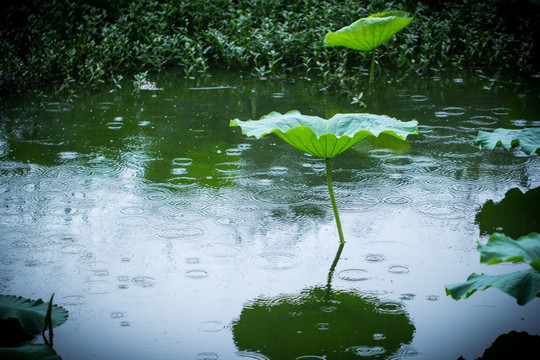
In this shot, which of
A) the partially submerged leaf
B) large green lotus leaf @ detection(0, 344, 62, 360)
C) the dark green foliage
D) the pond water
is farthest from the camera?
the dark green foliage

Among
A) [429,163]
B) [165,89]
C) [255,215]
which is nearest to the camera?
[255,215]

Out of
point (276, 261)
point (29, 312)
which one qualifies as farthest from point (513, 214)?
point (29, 312)

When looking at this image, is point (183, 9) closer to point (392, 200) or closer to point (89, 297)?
point (392, 200)

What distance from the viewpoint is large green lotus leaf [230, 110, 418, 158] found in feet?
8.59

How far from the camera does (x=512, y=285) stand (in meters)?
1.85

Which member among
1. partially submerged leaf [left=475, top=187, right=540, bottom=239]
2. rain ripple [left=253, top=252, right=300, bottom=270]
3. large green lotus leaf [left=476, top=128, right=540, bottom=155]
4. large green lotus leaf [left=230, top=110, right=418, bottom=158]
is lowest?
rain ripple [left=253, top=252, right=300, bottom=270]

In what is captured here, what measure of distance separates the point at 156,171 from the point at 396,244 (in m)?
1.65

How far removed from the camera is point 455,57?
268 inches

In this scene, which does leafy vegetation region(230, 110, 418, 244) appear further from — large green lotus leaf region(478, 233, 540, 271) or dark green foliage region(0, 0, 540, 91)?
dark green foliage region(0, 0, 540, 91)

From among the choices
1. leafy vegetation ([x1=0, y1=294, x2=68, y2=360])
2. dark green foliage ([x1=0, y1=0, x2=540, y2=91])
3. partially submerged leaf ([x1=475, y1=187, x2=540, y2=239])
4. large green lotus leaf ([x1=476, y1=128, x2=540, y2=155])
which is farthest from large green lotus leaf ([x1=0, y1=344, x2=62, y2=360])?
dark green foliage ([x1=0, y1=0, x2=540, y2=91])

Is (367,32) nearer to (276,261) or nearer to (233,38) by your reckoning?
(233,38)

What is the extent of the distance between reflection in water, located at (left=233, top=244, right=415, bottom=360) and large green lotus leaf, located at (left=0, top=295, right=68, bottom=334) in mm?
646

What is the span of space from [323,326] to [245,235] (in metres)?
0.79

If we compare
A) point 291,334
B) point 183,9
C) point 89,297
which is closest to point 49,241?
point 89,297
